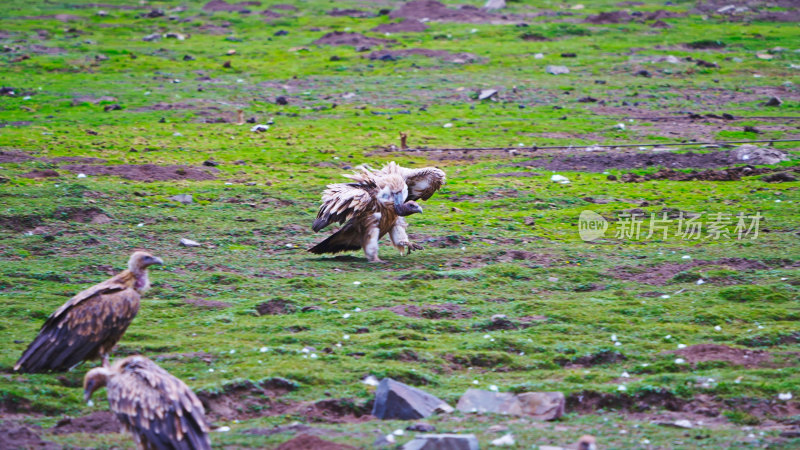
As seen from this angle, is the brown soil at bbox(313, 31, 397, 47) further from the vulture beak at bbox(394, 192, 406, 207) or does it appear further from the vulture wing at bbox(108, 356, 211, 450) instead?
the vulture wing at bbox(108, 356, 211, 450)

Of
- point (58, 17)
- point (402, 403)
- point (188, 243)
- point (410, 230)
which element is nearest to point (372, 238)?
point (410, 230)

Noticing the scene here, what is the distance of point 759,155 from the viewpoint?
16.7 metres

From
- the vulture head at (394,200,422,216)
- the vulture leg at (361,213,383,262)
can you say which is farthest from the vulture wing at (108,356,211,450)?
the vulture head at (394,200,422,216)

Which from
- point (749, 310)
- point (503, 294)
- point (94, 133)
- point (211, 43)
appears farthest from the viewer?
point (211, 43)

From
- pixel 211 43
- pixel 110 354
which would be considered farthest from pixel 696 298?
pixel 211 43

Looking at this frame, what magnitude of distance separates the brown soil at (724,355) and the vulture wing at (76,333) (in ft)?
15.1

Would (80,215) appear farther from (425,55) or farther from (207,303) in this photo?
(425,55)

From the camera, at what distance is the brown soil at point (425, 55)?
92.9 ft

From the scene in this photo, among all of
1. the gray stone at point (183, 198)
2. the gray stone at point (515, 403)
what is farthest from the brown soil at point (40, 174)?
the gray stone at point (515, 403)

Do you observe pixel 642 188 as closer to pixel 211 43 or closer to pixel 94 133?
pixel 94 133

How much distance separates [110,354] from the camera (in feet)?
25.3

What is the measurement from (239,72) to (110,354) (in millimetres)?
19997

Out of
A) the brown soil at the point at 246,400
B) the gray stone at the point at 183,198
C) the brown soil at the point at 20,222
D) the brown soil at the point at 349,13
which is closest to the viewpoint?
the brown soil at the point at 246,400

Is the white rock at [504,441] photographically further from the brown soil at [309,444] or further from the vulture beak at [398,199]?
the vulture beak at [398,199]
